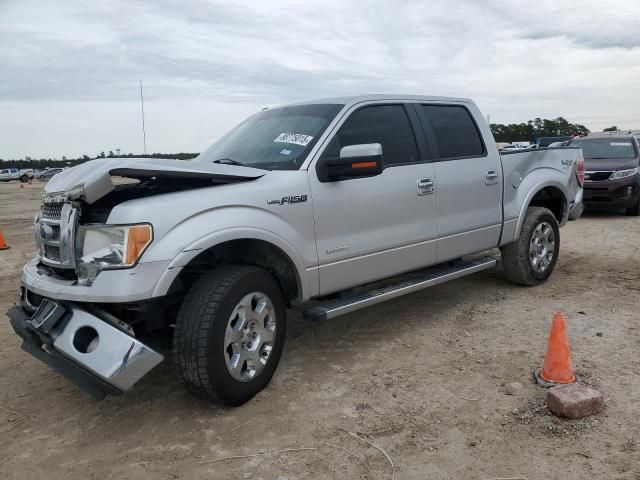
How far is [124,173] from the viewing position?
3129 millimetres

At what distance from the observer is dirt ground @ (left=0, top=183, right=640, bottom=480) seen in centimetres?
287

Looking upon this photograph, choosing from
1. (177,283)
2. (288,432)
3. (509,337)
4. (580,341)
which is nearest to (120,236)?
(177,283)

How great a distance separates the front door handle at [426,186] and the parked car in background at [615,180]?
26.7 ft

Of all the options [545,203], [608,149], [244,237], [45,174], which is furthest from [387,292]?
[45,174]

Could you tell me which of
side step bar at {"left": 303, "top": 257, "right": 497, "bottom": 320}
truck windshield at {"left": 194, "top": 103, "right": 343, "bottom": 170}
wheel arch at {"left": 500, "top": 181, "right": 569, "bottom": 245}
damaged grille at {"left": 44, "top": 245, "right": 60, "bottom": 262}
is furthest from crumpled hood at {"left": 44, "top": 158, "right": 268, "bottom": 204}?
wheel arch at {"left": 500, "top": 181, "right": 569, "bottom": 245}

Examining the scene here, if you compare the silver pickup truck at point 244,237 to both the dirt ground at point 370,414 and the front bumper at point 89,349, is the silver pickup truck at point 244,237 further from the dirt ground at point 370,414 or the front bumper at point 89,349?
the dirt ground at point 370,414

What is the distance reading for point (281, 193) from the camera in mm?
3664

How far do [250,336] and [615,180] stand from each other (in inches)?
402

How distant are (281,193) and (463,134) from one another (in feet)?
7.92

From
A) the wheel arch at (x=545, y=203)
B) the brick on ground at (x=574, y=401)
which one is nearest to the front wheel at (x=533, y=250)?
the wheel arch at (x=545, y=203)

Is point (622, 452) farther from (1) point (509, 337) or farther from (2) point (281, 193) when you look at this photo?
(2) point (281, 193)

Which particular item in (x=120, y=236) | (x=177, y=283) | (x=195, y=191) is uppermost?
(x=195, y=191)

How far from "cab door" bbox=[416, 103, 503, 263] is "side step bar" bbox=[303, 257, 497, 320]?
0.15m

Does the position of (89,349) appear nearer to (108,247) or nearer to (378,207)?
(108,247)
